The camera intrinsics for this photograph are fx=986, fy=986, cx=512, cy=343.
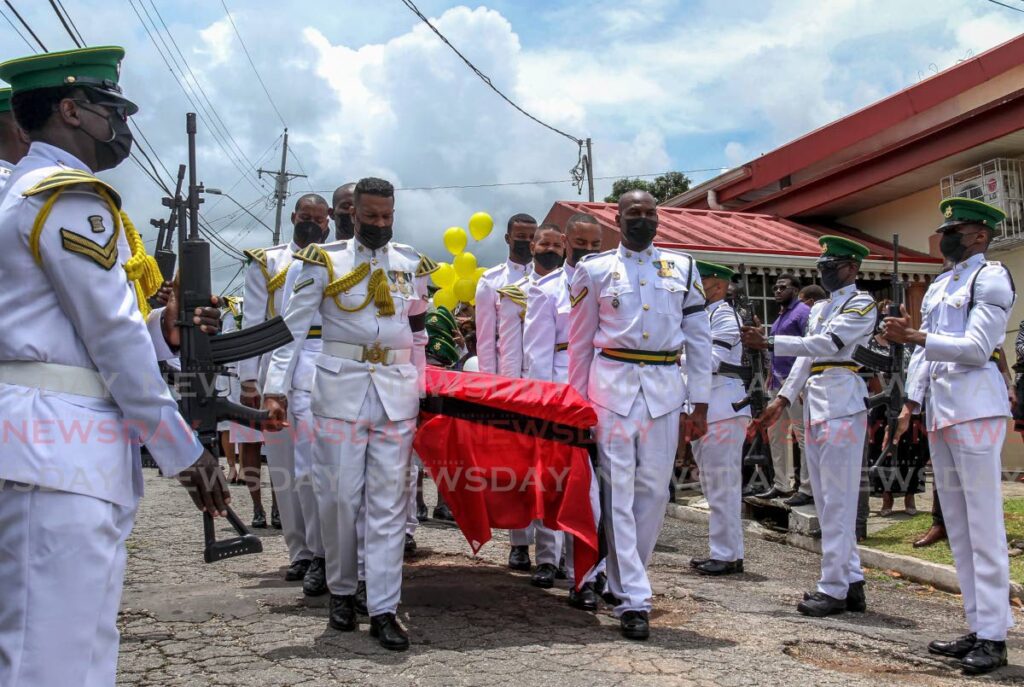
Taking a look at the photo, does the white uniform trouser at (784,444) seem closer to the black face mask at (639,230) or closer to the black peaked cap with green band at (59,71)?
the black face mask at (639,230)

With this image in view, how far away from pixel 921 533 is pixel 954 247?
372 cm

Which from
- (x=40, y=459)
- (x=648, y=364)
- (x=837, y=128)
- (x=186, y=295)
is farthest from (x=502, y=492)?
(x=837, y=128)

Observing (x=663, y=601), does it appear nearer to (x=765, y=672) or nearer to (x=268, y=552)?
(x=765, y=672)

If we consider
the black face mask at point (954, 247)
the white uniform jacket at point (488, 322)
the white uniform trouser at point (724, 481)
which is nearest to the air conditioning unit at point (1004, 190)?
the white uniform trouser at point (724, 481)

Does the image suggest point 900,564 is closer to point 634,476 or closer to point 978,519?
point 978,519

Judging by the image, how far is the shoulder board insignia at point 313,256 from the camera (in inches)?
192

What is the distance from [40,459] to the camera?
2475mm

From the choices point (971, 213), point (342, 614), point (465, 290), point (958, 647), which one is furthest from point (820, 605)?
point (465, 290)

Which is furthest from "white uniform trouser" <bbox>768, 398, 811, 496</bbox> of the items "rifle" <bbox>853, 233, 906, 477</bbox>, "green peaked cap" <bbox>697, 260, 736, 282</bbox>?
"rifle" <bbox>853, 233, 906, 477</bbox>

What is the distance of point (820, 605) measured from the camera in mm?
5523

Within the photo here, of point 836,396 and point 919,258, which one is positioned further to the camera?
point 919,258

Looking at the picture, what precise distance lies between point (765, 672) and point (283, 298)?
3.28 m

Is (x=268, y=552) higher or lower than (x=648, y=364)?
lower

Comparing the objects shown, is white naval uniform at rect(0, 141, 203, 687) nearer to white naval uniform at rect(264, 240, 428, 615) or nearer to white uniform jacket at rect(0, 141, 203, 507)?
white uniform jacket at rect(0, 141, 203, 507)
